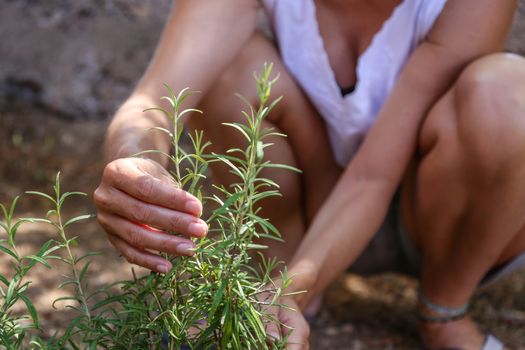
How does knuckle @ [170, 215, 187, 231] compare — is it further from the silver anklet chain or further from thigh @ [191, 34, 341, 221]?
the silver anklet chain

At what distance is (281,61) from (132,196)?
3.54 ft

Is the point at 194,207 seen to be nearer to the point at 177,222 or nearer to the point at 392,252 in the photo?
the point at 177,222

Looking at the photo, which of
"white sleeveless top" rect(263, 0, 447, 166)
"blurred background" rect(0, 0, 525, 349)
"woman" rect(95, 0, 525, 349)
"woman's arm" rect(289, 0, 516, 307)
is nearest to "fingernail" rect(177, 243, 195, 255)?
"woman" rect(95, 0, 525, 349)

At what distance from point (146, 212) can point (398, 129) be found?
3.18 ft

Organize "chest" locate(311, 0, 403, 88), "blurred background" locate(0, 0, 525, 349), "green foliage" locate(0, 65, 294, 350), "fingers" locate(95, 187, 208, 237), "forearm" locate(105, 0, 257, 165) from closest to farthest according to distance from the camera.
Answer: "green foliage" locate(0, 65, 294, 350)
"fingers" locate(95, 187, 208, 237)
"forearm" locate(105, 0, 257, 165)
"chest" locate(311, 0, 403, 88)
"blurred background" locate(0, 0, 525, 349)

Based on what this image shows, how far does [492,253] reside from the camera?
2.05 meters

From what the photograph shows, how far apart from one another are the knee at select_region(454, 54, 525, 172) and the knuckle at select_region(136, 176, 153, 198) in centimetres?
98

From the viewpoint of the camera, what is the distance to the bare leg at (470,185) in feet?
6.27

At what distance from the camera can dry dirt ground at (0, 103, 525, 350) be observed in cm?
235

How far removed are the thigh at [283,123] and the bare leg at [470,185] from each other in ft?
0.91

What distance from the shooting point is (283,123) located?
87.4 inches

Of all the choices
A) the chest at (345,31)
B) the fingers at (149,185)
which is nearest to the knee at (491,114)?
the chest at (345,31)

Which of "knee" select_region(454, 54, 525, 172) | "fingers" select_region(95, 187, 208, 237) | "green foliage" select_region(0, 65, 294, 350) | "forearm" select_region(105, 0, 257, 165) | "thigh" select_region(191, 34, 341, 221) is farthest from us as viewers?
"thigh" select_region(191, 34, 341, 221)

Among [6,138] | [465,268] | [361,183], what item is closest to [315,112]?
[361,183]
